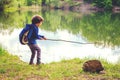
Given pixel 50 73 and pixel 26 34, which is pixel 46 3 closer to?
pixel 26 34

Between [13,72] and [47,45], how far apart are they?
36.1ft

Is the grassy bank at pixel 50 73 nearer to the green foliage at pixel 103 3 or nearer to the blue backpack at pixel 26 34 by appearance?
the blue backpack at pixel 26 34

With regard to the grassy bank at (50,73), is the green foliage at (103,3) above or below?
below

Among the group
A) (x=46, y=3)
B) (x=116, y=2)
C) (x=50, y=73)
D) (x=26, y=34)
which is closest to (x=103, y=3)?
(x=116, y=2)

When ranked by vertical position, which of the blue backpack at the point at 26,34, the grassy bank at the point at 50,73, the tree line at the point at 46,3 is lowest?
the tree line at the point at 46,3

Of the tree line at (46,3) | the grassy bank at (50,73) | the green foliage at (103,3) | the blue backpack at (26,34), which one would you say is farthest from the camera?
the green foliage at (103,3)

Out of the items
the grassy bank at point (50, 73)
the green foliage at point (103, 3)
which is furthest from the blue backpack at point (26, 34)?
the green foliage at point (103, 3)

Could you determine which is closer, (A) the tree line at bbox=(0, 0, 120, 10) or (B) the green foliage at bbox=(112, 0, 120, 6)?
(A) the tree line at bbox=(0, 0, 120, 10)

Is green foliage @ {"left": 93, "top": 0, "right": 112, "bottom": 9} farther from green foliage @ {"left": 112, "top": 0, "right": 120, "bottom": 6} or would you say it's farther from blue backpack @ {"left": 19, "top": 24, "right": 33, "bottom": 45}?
blue backpack @ {"left": 19, "top": 24, "right": 33, "bottom": 45}

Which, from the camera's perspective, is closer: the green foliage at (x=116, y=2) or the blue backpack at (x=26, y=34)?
the blue backpack at (x=26, y=34)

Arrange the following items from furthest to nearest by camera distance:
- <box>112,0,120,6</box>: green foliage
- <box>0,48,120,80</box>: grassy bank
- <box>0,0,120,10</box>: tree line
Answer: <box>112,0,120,6</box>: green foliage
<box>0,0,120,10</box>: tree line
<box>0,48,120,80</box>: grassy bank

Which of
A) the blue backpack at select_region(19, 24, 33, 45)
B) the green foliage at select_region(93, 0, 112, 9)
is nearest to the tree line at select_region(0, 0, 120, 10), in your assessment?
the green foliage at select_region(93, 0, 112, 9)

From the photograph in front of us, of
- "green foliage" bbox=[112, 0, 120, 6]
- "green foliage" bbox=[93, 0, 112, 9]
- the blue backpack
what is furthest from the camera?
"green foliage" bbox=[112, 0, 120, 6]

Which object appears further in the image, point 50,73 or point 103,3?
point 103,3
